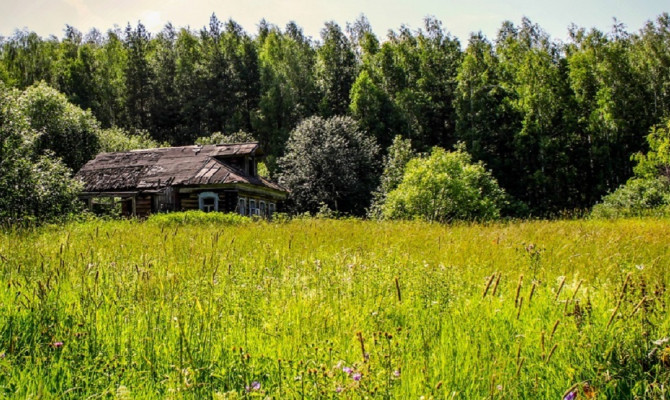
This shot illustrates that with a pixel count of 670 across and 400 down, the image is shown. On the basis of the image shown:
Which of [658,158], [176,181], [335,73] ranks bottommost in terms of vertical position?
[176,181]

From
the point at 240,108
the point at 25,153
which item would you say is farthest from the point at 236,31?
the point at 25,153

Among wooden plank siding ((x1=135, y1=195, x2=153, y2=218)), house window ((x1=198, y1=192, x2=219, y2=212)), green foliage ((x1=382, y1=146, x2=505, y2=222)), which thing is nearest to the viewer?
green foliage ((x1=382, y1=146, x2=505, y2=222))

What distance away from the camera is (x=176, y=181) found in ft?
90.5

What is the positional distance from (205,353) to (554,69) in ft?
153

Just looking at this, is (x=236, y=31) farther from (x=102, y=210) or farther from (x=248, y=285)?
(x=248, y=285)

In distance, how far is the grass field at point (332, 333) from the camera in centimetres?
277

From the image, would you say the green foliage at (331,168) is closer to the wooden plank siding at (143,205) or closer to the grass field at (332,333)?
the wooden plank siding at (143,205)

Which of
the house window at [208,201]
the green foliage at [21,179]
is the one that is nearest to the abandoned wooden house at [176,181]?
the house window at [208,201]

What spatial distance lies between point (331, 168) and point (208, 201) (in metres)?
12.1

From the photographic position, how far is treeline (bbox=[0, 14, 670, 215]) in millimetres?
41500

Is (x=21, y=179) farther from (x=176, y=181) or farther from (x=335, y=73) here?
(x=335, y=73)

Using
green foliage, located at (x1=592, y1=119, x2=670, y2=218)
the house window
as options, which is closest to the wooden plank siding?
the house window

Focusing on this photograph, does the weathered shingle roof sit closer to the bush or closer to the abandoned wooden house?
the abandoned wooden house

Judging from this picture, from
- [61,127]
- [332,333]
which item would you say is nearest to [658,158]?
[332,333]
